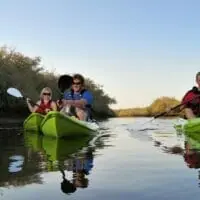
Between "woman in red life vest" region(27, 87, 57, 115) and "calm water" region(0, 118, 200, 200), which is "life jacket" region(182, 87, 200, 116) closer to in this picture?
"woman in red life vest" region(27, 87, 57, 115)

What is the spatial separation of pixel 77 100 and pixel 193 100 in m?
3.53

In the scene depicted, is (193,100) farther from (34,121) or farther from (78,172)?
(78,172)

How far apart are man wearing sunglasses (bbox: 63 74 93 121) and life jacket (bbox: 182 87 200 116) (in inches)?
120

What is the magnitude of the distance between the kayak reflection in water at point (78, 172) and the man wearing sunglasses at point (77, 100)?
5780 millimetres

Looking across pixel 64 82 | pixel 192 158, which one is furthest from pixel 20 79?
pixel 192 158

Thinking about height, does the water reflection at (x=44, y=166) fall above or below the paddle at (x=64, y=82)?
below

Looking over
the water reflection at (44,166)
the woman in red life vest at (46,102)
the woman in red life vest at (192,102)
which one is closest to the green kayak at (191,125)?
the woman in red life vest at (192,102)

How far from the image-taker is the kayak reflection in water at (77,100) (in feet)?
44.3

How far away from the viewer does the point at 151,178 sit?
5.35 metres

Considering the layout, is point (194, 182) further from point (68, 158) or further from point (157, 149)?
point (157, 149)

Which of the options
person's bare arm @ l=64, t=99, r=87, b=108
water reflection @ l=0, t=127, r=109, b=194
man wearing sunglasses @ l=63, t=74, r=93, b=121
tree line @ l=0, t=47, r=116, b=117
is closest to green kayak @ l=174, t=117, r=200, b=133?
man wearing sunglasses @ l=63, t=74, r=93, b=121

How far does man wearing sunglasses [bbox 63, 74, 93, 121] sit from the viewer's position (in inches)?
531

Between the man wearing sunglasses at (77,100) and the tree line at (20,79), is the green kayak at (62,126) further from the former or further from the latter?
the tree line at (20,79)

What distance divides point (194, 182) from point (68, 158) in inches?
103
